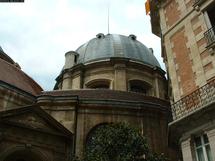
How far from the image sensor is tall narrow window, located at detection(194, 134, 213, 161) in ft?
28.8

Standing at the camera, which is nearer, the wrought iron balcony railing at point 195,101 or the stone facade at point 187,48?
the wrought iron balcony railing at point 195,101

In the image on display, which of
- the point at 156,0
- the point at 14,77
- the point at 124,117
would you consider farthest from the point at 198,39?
the point at 14,77

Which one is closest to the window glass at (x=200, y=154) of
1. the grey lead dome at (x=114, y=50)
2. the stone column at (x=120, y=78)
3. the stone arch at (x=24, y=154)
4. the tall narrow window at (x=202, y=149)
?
the tall narrow window at (x=202, y=149)

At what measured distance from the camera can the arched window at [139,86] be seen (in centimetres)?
2433

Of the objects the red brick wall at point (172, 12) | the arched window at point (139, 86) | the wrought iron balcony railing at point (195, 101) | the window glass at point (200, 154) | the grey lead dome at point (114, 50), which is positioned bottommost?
the window glass at point (200, 154)

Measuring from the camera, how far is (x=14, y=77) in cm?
1864

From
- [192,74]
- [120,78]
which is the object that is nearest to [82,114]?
[192,74]

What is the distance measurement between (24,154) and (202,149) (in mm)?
7796

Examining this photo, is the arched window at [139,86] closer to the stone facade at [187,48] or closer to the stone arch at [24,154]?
the stone facade at [187,48]

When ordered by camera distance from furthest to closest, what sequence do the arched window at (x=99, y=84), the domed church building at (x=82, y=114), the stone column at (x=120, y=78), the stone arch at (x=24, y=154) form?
the arched window at (x=99, y=84) → the stone column at (x=120, y=78) → the domed church building at (x=82, y=114) → the stone arch at (x=24, y=154)

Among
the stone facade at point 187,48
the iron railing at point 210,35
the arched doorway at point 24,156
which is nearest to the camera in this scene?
the iron railing at point 210,35

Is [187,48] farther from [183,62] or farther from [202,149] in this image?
[202,149]

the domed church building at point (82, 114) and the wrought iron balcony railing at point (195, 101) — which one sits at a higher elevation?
the domed church building at point (82, 114)

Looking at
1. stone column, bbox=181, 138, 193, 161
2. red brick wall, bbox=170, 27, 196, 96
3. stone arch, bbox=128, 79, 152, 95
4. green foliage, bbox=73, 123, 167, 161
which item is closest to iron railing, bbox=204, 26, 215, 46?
red brick wall, bbox=170, 27, 196, 96
